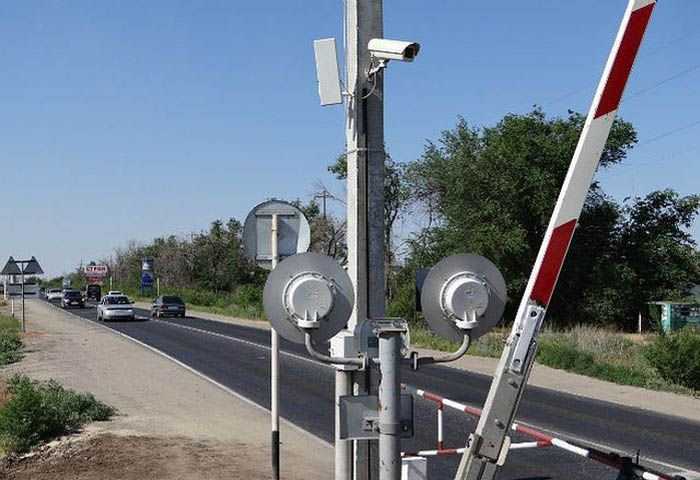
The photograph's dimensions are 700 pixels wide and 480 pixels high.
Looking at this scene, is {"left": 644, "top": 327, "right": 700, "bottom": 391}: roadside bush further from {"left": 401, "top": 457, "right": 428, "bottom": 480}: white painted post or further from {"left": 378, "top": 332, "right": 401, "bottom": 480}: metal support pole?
{"left": 378, "top": 332, "right": 401, "bottom": 480}: metal support pole

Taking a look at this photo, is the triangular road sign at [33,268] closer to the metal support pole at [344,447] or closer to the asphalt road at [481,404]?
the asphalt road at [481,404]

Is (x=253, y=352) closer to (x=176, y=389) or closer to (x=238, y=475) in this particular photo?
(x=176, y=389)

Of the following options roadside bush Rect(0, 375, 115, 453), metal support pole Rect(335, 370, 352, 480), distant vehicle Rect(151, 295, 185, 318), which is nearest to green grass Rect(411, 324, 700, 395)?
roadside bush Rect(0, 375, 115, 453)

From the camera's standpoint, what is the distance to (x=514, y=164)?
4728 cm

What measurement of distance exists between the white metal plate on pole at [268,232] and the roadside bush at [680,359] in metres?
15.5

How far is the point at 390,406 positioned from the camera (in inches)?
144

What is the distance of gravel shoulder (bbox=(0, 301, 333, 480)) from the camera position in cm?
1002

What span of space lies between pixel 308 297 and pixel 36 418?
28.2ft

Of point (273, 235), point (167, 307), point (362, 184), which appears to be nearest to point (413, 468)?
point (362, 184)

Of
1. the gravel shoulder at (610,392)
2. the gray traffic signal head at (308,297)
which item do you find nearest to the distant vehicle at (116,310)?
the gravel shoulder at (610,392)

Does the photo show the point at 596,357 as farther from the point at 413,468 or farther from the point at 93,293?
the point at 93,293

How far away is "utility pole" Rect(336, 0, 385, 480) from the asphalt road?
6.35 ft

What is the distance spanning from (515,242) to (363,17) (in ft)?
135

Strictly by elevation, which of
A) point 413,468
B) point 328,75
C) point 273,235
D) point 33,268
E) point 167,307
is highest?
point 328,75
